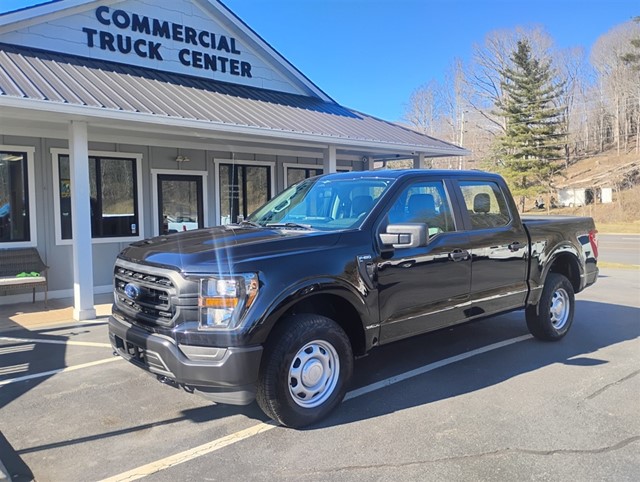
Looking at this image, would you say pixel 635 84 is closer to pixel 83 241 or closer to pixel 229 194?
pixel 229 194

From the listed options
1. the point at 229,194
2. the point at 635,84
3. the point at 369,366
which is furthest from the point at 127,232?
the point at 635,84

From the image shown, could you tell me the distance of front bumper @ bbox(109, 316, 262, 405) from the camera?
3.40 meters

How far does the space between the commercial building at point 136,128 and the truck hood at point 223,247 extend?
12.4 feet

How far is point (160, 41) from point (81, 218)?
4790 mm

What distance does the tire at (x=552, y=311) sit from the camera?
19.6 ft

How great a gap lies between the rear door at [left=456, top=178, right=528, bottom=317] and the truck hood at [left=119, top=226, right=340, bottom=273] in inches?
69.2

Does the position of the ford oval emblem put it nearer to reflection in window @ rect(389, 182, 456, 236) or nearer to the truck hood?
the truck hood

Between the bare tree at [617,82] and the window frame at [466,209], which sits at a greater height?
the bare tree at [617,82]

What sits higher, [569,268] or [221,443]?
[569,268]

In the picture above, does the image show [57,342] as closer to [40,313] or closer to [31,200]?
[40,313]

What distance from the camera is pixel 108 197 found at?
402 inches

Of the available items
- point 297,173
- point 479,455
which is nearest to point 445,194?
point 479,455

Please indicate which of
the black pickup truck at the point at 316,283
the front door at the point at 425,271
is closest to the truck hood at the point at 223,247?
the black pickup truck at the point at 316,283

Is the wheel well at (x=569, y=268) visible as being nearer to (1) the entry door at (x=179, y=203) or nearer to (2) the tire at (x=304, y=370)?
(2) the tire at (x=304, y=370)
